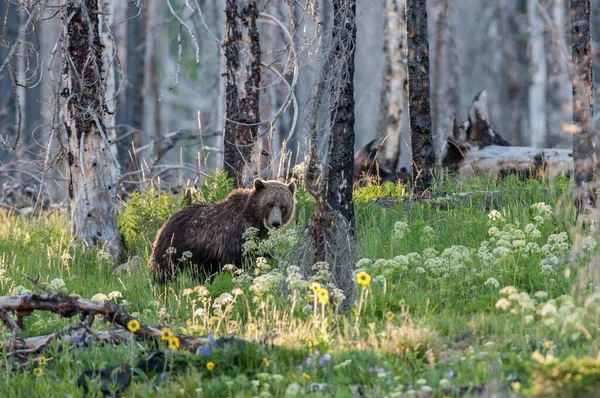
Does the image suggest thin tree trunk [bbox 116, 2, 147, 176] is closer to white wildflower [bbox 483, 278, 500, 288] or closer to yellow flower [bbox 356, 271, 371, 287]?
white wildflower [bbox 483, 278, 500, 288]

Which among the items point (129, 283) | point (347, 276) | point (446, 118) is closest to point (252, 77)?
point (129, 283)

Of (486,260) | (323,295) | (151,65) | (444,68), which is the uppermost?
(151,65)

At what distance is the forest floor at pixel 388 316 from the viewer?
5281 mm

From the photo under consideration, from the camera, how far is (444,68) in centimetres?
3178

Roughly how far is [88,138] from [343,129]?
4151mm

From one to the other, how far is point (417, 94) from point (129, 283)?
17.9 ft

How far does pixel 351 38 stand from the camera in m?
8.07

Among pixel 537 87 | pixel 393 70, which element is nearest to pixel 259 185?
pixel 393 70

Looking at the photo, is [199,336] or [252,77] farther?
[252,77]

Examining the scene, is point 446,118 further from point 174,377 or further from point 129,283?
point 174,377

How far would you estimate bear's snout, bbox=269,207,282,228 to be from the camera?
32.4 feet

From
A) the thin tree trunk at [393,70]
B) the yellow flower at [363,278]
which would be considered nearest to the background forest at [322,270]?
the yellow flower at [363,278]

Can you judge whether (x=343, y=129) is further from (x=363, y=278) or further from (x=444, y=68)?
(x=444, y=68)

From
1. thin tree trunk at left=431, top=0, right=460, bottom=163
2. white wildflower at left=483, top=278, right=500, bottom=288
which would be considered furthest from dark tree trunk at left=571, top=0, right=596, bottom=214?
thin tree trunk at left=431, top=0, right=460, bottom=163
